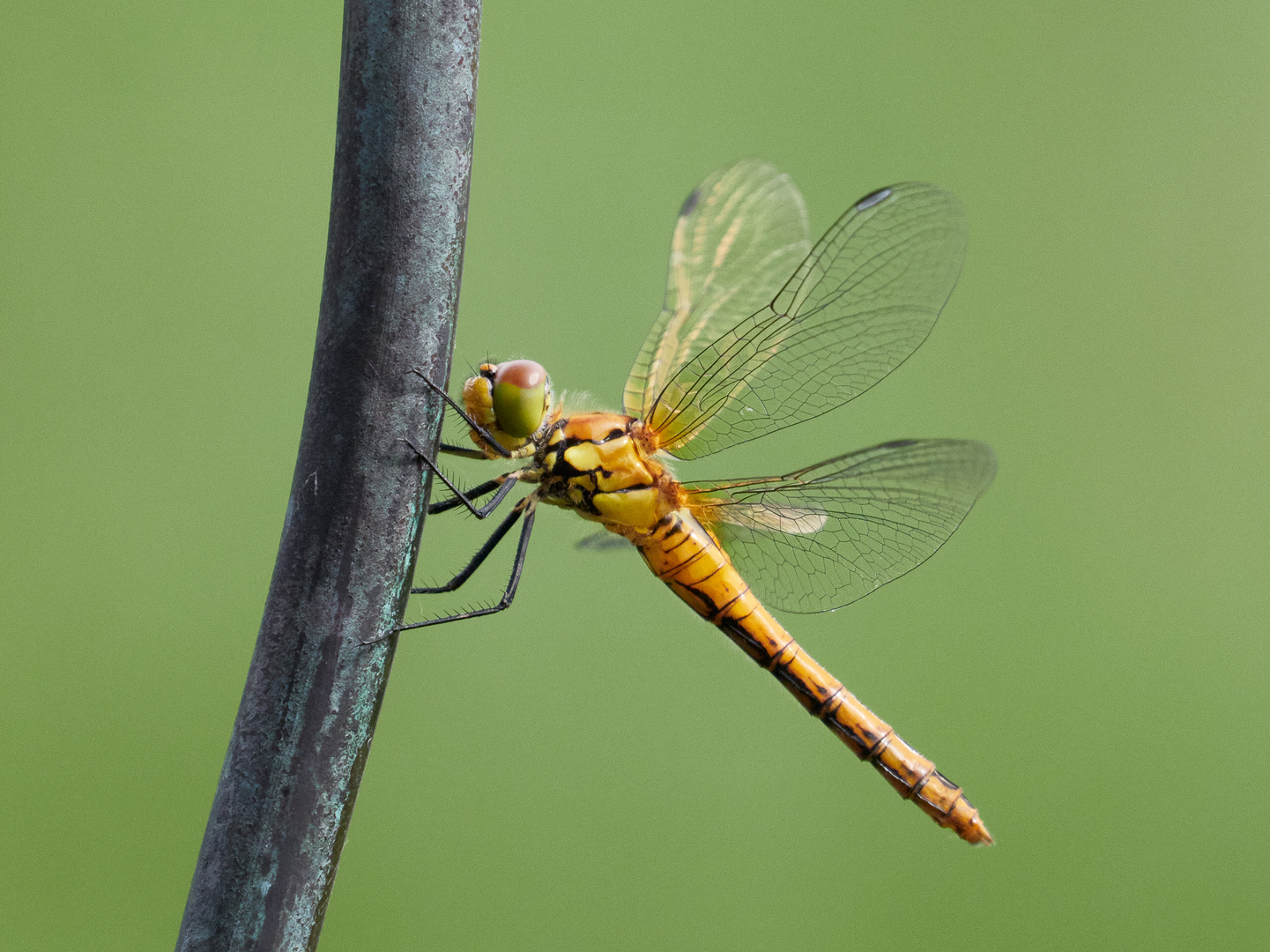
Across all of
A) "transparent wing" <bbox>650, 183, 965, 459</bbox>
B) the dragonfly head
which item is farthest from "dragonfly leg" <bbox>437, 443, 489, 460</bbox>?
"transparent wing" <bbox>650, 183, 965, 459</bbox>

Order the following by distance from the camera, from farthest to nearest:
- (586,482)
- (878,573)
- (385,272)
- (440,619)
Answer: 1. (878,573)
2. (586,482)
3. (440,619)
4. (385,272)

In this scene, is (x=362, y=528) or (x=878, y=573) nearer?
(x=362, y=528)

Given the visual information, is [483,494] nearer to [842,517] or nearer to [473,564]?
[473,564]

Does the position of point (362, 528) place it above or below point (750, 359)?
below

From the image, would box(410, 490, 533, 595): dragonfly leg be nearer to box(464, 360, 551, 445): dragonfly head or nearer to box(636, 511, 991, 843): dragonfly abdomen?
box(464, 360, 551, 445): dragonfly head

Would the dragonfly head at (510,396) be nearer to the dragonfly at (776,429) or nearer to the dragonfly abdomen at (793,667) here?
the dragonfly at (776,429)

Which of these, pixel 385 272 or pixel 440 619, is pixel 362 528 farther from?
pixel 440 619

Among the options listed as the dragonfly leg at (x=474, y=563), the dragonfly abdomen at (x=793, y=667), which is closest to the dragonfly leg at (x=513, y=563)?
the dragonfly leg at (x=474, y=563)

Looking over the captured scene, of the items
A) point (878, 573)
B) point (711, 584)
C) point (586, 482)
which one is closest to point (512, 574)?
point (586, 482)
